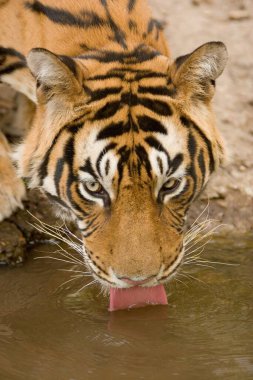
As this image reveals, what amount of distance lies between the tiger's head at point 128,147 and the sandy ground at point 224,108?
0.90m

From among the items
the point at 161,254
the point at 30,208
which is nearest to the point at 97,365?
the point at 161,254

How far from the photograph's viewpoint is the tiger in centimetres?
318

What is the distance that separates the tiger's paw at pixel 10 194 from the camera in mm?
4247

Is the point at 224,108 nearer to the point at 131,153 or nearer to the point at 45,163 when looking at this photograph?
the point at 45,163

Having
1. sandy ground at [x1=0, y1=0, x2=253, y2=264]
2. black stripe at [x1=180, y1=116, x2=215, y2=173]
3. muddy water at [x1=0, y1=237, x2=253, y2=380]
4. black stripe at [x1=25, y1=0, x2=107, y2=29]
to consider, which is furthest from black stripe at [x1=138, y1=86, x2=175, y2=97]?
sandy ground at [x1=0, y1=0, x2=253, y2=264]

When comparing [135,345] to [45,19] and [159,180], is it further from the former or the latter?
[45,19]

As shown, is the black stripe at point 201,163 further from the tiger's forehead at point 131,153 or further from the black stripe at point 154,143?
the black stripe at point 154,143

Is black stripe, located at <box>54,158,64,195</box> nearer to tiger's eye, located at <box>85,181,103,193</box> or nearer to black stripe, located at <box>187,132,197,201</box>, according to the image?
tiger's eye, located at <box>85,181,103,193</box>

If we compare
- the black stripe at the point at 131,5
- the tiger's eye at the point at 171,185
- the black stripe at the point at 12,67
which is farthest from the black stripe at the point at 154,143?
the black stripe at the point at 12,67

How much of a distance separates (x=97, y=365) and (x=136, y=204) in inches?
23.6

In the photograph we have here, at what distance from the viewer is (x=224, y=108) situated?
511 centimetres

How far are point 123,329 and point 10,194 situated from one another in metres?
1.08

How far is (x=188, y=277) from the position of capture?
403 cm

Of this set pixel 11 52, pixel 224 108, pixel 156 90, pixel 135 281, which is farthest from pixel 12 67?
pixel 224 108
